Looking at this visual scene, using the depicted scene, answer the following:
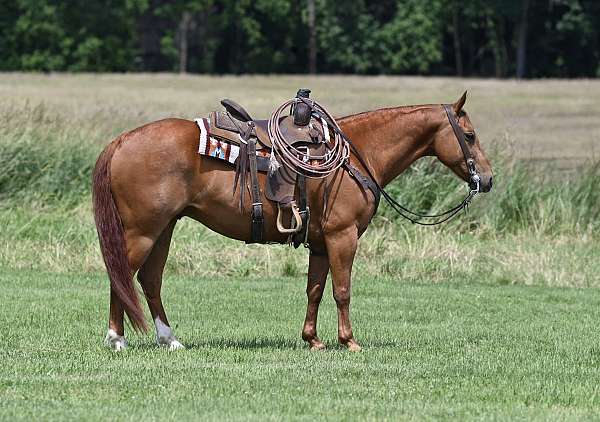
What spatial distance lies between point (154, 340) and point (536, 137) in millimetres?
24139

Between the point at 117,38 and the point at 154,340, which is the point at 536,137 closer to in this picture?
the point at 154,340

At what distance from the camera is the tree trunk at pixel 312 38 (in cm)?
7538

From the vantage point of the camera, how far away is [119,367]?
10.1 meters

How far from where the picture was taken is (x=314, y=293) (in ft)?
37.5

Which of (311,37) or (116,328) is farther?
(311,37)

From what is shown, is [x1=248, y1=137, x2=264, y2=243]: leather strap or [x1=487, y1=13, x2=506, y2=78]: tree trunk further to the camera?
[x1=487, y1=13, x2=506, y2=78]: tree trunk

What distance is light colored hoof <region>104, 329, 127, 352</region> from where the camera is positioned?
11000mm

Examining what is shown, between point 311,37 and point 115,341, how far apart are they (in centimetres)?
6620

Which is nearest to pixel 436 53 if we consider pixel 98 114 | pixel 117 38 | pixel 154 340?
pixel 117 38

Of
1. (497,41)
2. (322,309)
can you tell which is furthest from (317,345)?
(497,41)

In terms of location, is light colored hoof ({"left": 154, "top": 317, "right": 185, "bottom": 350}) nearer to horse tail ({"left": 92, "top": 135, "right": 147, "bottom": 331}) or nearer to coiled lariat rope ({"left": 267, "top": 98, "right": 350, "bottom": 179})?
horse tail ({"left": 92, "top": 135, "right": 147, "bottom": 331})

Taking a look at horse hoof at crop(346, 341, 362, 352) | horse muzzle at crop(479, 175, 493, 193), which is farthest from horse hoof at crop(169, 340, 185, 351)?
horse muzzle at crop(479, 175, 493, 193)

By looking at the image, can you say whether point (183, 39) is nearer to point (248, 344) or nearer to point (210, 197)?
point (248, 344)

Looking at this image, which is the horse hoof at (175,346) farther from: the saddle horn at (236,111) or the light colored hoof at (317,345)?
the saddle horn at (236,111)
